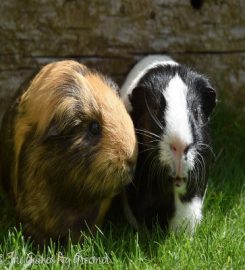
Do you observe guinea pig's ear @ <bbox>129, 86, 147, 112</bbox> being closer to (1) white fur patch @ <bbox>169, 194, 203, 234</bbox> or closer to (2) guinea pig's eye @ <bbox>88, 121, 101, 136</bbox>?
(2) guinea pig's eye @ <bbox>88, 121, 101, 136</bbox>

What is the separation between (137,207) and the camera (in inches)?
145

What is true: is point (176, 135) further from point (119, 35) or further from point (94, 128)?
point (119, 35)

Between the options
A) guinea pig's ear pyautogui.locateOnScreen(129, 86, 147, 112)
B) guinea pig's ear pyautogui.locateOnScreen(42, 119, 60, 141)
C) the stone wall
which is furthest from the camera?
the stone wall

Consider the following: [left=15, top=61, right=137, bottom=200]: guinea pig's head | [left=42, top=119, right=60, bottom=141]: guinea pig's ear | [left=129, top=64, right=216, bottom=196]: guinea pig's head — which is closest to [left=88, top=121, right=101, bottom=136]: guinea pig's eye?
[left=15, top=61, right=137, bottom=200]: guinea pig's head

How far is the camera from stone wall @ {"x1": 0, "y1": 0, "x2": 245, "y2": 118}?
165 inches

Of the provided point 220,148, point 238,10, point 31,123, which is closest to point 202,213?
point 220,148

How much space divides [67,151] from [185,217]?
83 cm

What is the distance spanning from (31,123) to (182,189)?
35.3 inches

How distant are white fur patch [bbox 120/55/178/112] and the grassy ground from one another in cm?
80

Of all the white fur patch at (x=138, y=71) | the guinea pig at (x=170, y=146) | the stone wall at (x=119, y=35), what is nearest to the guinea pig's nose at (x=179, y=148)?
the guinea pig at (x=170, y=146)

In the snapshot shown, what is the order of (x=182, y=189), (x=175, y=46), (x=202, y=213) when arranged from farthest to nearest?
(x=175, y=46)
(x=202, y=213)
(x=182, y=189)

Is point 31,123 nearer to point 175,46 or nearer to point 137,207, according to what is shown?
point 137,207

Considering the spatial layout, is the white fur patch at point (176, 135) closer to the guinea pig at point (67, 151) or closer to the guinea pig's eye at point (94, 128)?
the guinea pig at point (67, 151)

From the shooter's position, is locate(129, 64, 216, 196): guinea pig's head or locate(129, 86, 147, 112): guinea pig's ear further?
locate(129, 86, 147, 112): guinea pig's ear
